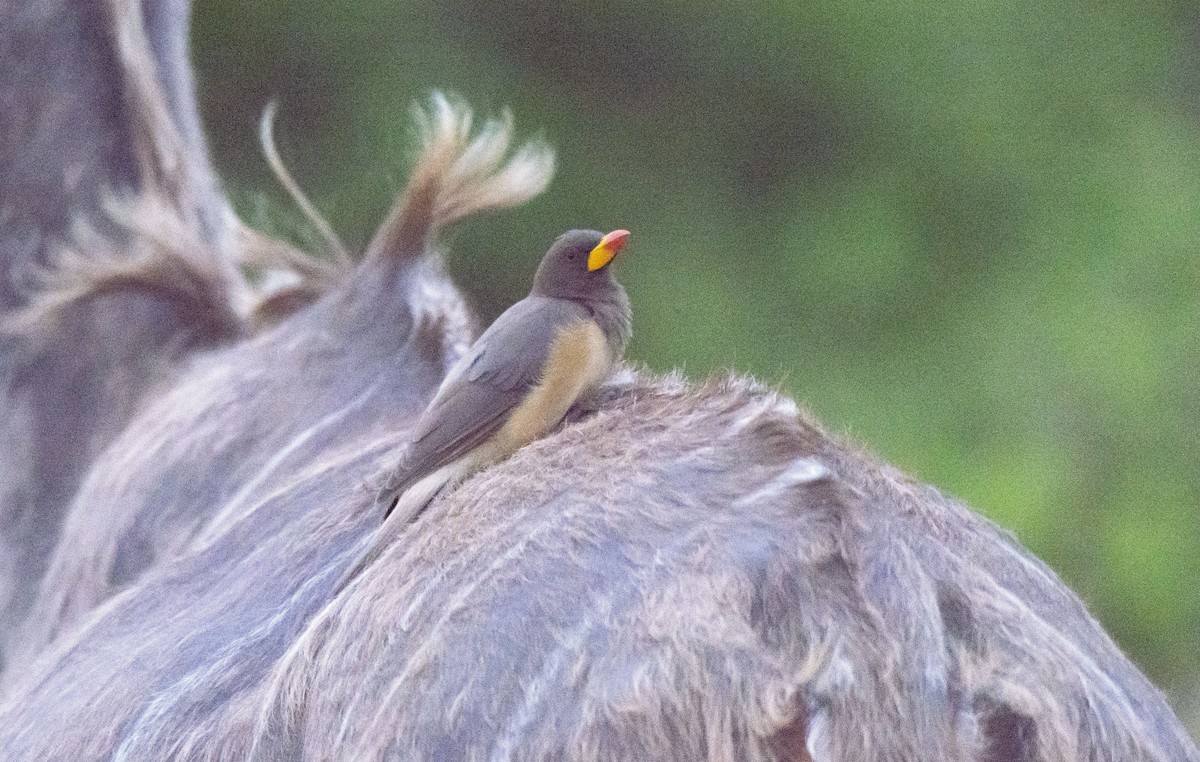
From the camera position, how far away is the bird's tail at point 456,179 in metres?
2.16

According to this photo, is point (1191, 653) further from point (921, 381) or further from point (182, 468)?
point (182, 468)

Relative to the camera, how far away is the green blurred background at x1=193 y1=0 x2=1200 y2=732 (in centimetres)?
501

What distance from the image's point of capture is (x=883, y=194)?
558cm

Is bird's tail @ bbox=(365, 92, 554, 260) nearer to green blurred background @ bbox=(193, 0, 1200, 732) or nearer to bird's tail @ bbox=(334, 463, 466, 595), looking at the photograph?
bird's tail @ bbox=(334, 463, 466, 595)

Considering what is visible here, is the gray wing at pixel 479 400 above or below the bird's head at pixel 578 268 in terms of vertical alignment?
below

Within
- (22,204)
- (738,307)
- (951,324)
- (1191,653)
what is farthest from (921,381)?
(22,204)

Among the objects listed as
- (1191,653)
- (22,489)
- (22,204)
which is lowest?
(1191,653)

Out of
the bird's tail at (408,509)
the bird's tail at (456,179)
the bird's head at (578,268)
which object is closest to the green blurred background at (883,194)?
the bird's tail at (456,179)

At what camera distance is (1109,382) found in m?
5.00

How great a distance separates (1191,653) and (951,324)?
50.9 inches

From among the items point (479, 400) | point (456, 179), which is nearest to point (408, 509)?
point (479, 400)

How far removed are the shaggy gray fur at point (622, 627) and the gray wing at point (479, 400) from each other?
56 millimetres

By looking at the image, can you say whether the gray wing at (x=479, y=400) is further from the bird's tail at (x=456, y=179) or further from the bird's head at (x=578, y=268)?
the bird's tail at (x=456, y=179)

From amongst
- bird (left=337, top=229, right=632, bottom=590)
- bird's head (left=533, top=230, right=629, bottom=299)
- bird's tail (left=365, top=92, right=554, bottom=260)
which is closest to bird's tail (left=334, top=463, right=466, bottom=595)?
bird (left=337, top=229, right=632, bottom=590)
